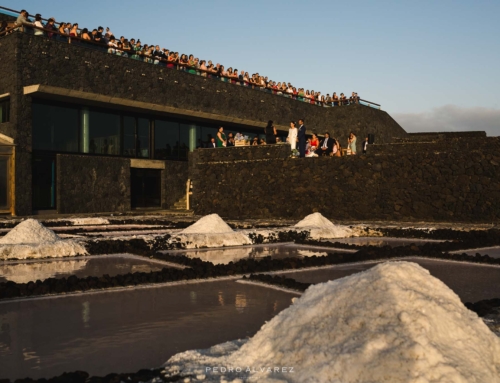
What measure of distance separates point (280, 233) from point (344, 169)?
27.1 ft

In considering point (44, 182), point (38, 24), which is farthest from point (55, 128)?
point (38, 24)

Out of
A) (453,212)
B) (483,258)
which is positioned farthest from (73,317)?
(453,212)

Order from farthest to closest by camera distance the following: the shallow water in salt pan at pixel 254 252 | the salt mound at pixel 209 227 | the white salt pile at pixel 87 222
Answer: the white salt pile at pixel 87 222 → the salt mound at pixel 209 227 → the shallow water in salt pan at pixel 254 252

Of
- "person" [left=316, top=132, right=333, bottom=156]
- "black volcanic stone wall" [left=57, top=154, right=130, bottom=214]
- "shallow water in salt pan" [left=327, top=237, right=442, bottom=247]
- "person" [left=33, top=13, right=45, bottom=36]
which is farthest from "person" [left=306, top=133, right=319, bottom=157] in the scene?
"person" [left=33, top=13, right=45, bottom=36]

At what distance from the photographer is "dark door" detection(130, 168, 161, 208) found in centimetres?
2752

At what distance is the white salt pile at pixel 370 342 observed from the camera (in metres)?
2.48

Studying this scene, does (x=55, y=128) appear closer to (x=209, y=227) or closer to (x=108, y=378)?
(x=209, y=227)

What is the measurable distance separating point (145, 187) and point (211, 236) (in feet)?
62.4

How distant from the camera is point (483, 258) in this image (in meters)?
7.12

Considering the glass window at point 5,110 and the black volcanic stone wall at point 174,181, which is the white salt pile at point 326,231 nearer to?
the glass window at point 5,110

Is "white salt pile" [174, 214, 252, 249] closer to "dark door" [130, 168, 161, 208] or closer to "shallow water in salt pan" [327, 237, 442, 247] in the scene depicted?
"shallow water in salt pan" [327, 237, 442, 247]

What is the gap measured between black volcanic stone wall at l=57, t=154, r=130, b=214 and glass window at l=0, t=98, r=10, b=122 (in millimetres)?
2526

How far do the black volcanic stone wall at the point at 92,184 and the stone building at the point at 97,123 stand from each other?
1.8 inches

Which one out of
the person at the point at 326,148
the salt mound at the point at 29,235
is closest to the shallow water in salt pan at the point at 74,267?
the salt mound at the point at 29,235
